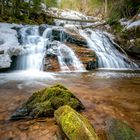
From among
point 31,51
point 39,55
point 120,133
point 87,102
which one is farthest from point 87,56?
point 120,133

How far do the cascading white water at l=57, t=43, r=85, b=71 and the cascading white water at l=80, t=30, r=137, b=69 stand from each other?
1.52 meters

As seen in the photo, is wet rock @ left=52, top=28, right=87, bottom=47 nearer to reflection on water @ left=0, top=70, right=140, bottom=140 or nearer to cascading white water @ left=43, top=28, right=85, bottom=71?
cascading white water @ left=43, top=28, right=85, bottom=71

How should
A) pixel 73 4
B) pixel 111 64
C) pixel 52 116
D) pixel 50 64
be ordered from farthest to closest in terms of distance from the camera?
pixel 73 4
pixel 111 64
pixel 50 64
pixel 52 116

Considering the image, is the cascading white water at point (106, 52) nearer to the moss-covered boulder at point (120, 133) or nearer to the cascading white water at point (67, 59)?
the cascading white water at point (67, 59)

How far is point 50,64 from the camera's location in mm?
11445

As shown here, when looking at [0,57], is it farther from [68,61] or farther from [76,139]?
[76,139]

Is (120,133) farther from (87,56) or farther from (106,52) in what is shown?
(106,52)

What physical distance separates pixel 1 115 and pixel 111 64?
913cm

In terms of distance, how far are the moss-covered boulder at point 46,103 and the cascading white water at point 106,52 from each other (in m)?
7.89

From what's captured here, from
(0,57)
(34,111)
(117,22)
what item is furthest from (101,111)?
(117,22)

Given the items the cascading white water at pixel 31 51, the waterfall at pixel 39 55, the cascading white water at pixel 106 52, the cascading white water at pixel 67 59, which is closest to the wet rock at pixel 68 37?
the cascading white water at pixel 106 52

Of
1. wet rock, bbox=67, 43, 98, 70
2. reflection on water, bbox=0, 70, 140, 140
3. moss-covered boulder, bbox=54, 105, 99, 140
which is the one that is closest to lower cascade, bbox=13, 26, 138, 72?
wet rock, bbox=67, 43, 98, 70

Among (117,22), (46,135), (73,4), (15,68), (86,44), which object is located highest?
(73,4)

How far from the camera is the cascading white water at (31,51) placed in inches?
456
